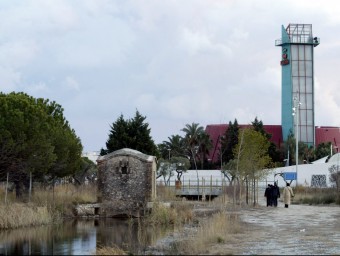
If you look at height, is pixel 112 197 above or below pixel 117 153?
below

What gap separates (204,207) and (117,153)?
21.0 feet

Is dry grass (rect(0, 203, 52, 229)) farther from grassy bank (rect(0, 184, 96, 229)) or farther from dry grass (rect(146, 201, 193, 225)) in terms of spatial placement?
dry grass (rect(146, 201, 193, 225))

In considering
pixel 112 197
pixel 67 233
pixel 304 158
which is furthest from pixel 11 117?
pixel 304 158

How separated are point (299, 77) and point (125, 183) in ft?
198

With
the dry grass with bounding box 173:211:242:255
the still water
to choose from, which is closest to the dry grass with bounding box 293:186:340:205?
the still water

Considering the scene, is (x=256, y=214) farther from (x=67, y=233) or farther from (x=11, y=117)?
(x=11, y=117)

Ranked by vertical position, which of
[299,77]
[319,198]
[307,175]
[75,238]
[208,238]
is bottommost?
[75,238]

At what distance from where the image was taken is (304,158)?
95.4 m

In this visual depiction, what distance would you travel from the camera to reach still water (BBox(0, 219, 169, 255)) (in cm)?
2277

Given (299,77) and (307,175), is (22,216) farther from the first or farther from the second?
(299,77)

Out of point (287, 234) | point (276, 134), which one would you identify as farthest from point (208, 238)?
point (276, 134)

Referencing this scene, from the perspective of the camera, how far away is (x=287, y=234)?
24.3 m

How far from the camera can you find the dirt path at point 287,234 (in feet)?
63.7

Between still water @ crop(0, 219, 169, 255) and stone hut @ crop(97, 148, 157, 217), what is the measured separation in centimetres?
564
